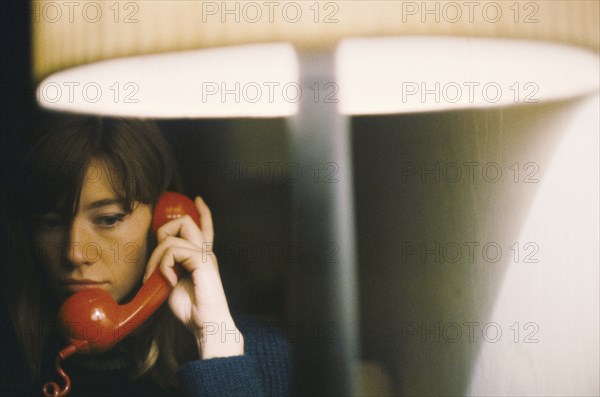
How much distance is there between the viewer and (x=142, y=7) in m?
0.49

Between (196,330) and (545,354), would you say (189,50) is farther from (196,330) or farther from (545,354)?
(545,354)

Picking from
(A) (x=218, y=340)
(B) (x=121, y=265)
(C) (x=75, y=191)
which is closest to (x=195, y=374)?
(A) (x=218, y=340)

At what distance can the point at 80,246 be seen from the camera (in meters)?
0.71

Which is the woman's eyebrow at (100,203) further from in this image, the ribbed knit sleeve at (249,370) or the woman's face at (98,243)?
the ribbed knit sleeve at (249,370)

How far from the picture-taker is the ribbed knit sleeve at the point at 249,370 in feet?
2.25

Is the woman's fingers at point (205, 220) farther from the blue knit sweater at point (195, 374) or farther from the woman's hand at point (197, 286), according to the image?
the blue knit sweater at point (195, 374)

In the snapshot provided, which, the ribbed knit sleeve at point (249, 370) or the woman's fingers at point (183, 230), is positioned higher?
the woman's fingers at point (183, 230)

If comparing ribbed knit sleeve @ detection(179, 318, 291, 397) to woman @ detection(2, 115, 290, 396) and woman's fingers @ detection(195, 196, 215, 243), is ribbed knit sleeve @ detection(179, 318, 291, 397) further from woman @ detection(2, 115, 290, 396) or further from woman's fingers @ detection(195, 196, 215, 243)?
woman's fingers @ detection(195, 196, 215, 243)

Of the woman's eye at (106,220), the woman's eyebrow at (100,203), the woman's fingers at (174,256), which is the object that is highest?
the woman's eyebrow at (100,203)

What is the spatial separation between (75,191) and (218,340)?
25cm

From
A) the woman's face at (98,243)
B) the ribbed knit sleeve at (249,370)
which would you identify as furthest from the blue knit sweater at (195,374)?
the woman's face at (98,243)

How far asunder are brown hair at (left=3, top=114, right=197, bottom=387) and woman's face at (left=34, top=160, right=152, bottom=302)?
1 cm

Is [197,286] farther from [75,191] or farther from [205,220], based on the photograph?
[75,191]

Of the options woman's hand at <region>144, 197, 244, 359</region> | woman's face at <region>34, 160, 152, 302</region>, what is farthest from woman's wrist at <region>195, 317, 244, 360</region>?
woman's face at <region>34, 160, 152, 302</region>
